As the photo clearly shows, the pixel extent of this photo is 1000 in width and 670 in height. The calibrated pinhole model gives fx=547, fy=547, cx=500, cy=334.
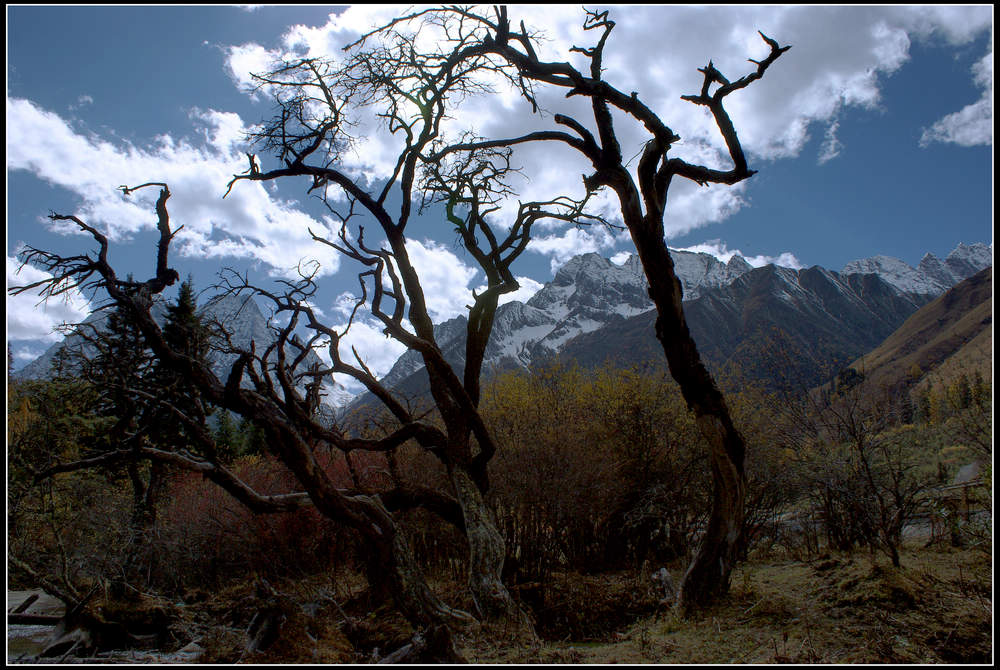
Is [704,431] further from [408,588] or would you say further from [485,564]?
[408,588]

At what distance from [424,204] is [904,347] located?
16583 centimetres

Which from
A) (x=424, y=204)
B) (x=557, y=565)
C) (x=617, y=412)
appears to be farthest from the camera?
(x=617, y=412)

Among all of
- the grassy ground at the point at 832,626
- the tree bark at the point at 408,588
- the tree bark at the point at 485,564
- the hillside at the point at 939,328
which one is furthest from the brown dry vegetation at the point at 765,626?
the hillside at the point at 939,328

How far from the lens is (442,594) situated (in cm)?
882

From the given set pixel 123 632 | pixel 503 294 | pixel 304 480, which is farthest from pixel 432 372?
pixel 123 632

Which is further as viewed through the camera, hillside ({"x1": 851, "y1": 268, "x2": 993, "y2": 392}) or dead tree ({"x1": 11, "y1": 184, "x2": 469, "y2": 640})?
hillside ({"x1": 851, "y1": 268, "x2": 993, "y2": 392})

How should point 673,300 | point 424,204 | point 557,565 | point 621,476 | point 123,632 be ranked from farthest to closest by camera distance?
point 621,476
point 557,565
point 424,204
point 123,632
point 673,300

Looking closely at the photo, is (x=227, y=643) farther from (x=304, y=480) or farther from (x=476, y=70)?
(x=476, y=70)

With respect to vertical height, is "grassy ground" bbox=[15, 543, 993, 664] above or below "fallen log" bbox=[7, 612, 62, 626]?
above

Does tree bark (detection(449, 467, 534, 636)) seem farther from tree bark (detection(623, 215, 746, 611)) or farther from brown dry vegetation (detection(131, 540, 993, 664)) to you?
tree bark (detection(623, 215, 746, 611))

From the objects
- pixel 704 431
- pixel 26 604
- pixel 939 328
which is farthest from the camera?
pixel 939 328

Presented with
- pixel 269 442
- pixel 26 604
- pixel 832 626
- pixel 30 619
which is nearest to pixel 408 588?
pixel 269 442

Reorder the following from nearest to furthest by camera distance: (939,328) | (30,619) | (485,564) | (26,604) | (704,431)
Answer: (704,431), (485,564), (30,619), (26,604), (939,328)

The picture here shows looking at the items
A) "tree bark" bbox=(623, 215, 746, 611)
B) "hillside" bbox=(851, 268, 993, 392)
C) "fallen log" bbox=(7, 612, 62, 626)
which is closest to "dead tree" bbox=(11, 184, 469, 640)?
"tree bark" bbox=(623, 215, 746, 611)
